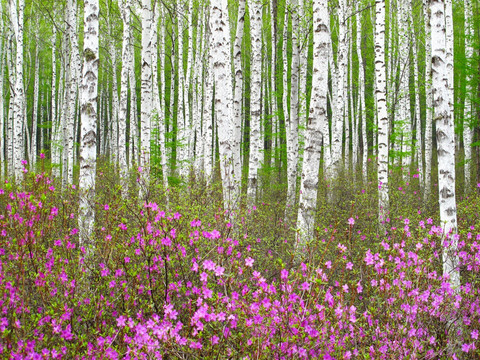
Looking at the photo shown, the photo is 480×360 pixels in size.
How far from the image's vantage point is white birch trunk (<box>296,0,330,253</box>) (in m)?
4.66

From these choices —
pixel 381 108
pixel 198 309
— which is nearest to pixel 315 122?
pixel 198 309

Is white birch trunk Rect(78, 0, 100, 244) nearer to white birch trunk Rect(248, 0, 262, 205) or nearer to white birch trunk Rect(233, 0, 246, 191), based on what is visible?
white birch trunk Rect(233, 0, 246, 191)

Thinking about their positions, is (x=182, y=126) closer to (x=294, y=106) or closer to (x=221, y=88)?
(x=294, y=106)

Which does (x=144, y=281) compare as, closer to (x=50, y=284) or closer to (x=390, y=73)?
(x=50, y=284)

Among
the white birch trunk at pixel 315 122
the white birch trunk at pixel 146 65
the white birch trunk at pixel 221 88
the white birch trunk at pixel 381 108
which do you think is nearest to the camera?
the white birch trunk at pixel 315 122

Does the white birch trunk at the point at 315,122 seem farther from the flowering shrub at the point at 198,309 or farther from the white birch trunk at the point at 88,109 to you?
the white birch trunk at the point at 88,109

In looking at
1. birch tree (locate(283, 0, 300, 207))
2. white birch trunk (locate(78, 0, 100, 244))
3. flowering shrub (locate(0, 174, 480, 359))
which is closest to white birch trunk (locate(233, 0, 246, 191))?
birch tree (locate(283, 0, 300, 207))

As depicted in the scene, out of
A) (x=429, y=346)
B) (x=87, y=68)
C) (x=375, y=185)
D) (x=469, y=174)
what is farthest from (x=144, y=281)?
(x=469, y=174)

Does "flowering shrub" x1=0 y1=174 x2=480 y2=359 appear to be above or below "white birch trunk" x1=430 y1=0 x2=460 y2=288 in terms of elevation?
below

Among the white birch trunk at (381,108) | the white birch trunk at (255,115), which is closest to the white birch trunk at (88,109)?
the white birch trunk at (255,115)

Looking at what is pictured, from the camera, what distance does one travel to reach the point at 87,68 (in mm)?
4832

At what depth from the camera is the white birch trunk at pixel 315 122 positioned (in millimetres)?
4660

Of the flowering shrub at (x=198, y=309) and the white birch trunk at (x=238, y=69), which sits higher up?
the white birch trunk at (x=238, y=69)

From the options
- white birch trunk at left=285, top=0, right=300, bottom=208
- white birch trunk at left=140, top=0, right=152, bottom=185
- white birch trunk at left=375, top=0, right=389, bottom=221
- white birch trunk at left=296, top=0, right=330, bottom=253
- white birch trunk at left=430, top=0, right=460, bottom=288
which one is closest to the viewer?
white birch trunk at left=430, top=0, right=460, bottom=288
